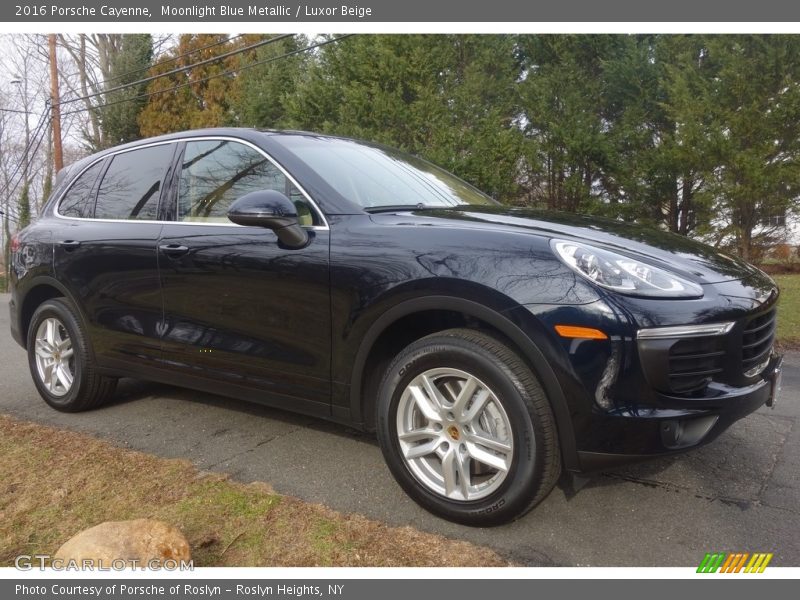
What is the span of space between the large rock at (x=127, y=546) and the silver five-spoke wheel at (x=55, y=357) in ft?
7.69

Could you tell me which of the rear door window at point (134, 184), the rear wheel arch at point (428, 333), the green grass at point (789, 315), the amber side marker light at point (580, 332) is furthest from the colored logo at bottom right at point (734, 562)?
the green grass at point (789, 315)

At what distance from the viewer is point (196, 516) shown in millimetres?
2816

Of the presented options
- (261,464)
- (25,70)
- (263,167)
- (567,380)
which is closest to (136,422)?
(261,464)

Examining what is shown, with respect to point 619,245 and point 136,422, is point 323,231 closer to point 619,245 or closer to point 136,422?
point 619,245

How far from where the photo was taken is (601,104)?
12.9m

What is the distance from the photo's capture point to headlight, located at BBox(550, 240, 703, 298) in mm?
2420

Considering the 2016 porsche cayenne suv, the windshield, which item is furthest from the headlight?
the windshield

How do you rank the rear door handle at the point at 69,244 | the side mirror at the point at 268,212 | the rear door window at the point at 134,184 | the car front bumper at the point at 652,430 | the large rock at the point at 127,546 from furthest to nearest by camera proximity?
the rear door handle at the point at 69,244
the rear door window at the point at 134,184
the side mirror at the point at 268,212
the car front bumper at the point at 652,430
the large rock at the point at 127,546

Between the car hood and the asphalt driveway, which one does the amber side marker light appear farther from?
the asphalt driveway

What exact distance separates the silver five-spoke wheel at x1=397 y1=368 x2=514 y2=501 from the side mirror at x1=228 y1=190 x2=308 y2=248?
0.96 m

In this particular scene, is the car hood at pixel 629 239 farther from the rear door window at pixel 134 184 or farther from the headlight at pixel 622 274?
the rear door window at pixel 134 184

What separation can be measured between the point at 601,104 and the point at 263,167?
36.3 feet

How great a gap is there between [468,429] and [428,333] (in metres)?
0.53

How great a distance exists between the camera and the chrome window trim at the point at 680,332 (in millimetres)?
2334
